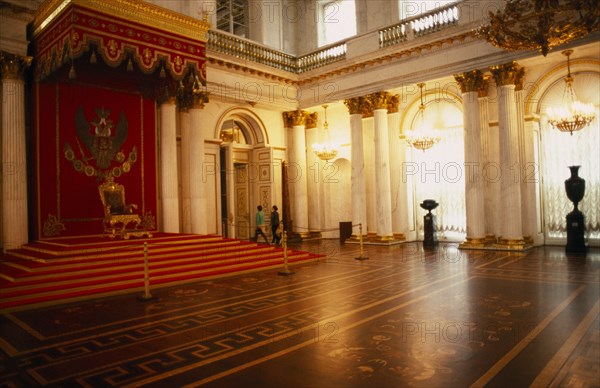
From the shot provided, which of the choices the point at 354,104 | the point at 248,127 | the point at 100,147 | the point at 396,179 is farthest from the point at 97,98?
the point at 396,179

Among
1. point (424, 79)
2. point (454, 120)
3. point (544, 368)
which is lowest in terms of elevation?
point (544, 368)

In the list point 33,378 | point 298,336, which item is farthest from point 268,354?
point 33,378

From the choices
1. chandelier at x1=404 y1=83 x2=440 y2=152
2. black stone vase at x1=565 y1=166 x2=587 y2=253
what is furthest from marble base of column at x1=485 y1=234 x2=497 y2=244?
chandelier at x1=404 y1=83 x2=440 y2=152

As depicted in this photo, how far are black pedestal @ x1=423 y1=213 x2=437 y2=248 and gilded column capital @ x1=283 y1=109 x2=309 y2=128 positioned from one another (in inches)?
208

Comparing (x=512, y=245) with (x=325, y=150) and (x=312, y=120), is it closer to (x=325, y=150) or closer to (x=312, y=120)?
(x=325, y=150)

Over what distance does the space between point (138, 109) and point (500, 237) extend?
9.18 m

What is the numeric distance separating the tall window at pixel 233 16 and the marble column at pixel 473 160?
7745mm

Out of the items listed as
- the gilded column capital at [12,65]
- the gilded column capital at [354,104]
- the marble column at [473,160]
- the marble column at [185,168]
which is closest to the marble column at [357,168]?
the gilded column capital at [354,104]

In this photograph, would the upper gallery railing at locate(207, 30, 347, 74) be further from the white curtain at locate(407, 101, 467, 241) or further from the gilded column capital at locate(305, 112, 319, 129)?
the white curtain at locate(407, 101, 467, 241)

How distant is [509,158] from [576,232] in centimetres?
214

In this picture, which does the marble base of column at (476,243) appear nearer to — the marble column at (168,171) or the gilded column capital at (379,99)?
the gilded column capital at (379,99)

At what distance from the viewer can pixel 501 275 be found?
23.0 feet

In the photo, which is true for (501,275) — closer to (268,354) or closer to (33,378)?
(268,354)

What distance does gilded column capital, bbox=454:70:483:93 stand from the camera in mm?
10680
